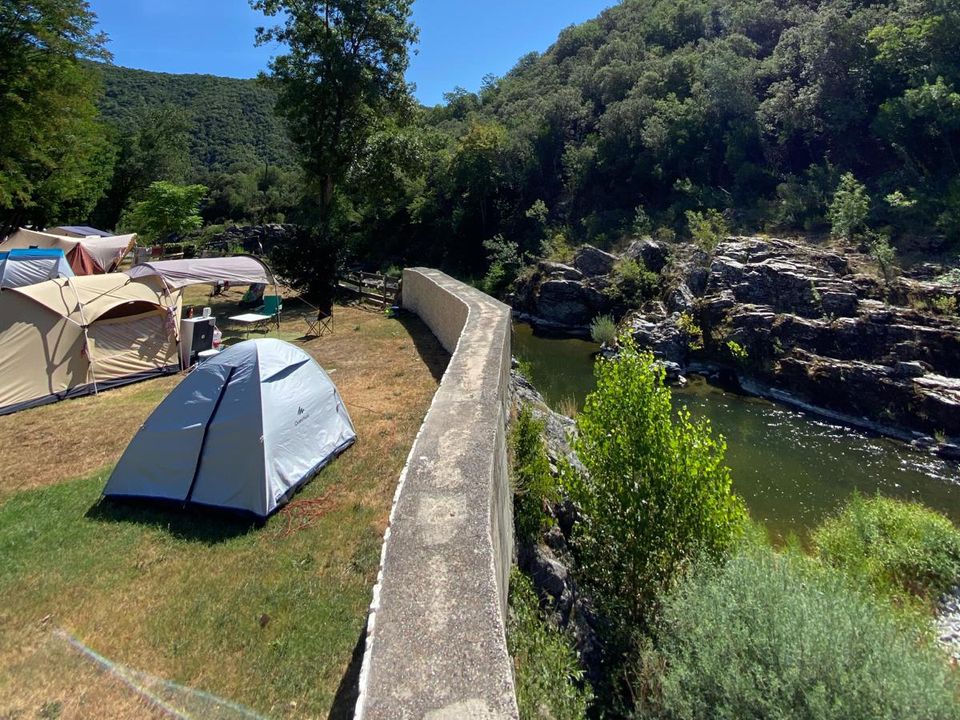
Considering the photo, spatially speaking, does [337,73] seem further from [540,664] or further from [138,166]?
[138,166]

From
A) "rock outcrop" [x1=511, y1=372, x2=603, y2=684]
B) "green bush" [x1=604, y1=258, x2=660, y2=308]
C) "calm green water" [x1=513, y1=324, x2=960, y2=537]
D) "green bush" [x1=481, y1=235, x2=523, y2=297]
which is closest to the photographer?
"rock outcrop" [x1=511, y1=372, x2=603, y2=684]

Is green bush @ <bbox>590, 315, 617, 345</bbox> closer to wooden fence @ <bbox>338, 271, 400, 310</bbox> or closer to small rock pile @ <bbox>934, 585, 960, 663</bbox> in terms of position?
wooden fence @ <bbox>338, 271, 400, 310</bbox>

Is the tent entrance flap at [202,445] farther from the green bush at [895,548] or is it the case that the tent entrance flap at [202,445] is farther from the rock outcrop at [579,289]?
the rock outcrop at [579,289]

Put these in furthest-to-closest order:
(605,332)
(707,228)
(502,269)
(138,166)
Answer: (138,166)
(502,269)
(707,228)
(605,332)

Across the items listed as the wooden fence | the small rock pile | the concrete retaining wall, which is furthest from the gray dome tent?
the wooden fence

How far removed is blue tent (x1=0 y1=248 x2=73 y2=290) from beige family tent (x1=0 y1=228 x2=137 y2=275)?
5.38m

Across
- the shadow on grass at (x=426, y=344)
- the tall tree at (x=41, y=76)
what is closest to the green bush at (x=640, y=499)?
the shadow on grass at (x=426, y=344)

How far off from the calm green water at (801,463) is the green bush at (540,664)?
729 centimetres

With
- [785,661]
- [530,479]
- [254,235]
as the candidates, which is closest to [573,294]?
[530,479]

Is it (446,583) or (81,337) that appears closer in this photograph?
(446,583)

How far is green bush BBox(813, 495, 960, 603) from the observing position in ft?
26.4

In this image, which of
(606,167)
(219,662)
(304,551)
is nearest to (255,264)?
(304,551)

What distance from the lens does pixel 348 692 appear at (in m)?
3.63

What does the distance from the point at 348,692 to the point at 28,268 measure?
13934mm
